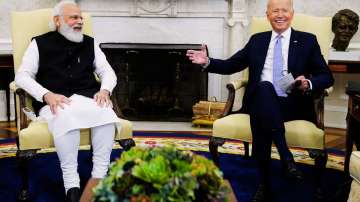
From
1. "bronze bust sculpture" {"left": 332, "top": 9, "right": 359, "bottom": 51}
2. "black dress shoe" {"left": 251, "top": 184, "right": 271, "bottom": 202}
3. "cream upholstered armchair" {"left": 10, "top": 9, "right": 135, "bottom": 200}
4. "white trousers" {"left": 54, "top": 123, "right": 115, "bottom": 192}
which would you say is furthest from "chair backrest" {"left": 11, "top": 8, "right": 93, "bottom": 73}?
"bronze bust sculpture" {"left": 332, "top": 9, "right": 359, "bottom": 51}

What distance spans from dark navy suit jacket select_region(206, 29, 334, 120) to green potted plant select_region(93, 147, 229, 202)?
137 centimetres

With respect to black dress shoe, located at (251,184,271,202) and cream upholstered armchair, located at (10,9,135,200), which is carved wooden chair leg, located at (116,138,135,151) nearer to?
cream upholstered armchair, located at (10,9,135,200)

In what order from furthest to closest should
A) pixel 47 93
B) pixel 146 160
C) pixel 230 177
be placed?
pixel 230 177 → pixel 47 93 → pixel 146 160

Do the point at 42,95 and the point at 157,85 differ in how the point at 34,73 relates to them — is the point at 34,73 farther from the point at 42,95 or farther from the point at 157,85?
the point at 157,85

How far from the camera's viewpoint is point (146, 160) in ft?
4.65

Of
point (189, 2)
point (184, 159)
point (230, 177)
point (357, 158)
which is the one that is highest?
point (189, 2)

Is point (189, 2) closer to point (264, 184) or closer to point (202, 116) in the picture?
point (202, 116)

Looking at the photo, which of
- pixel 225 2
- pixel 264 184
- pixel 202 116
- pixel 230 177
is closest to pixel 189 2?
pixel 225 2

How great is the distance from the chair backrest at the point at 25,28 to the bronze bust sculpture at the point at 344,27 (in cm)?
246

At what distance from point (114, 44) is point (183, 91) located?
0.79 meters

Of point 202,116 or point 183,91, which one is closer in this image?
point 202,116

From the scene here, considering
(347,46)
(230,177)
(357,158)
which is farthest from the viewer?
(347,46)

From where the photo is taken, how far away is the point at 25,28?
2.95 metres

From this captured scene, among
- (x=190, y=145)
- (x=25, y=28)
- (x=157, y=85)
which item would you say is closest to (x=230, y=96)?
(x=190, y=145)
